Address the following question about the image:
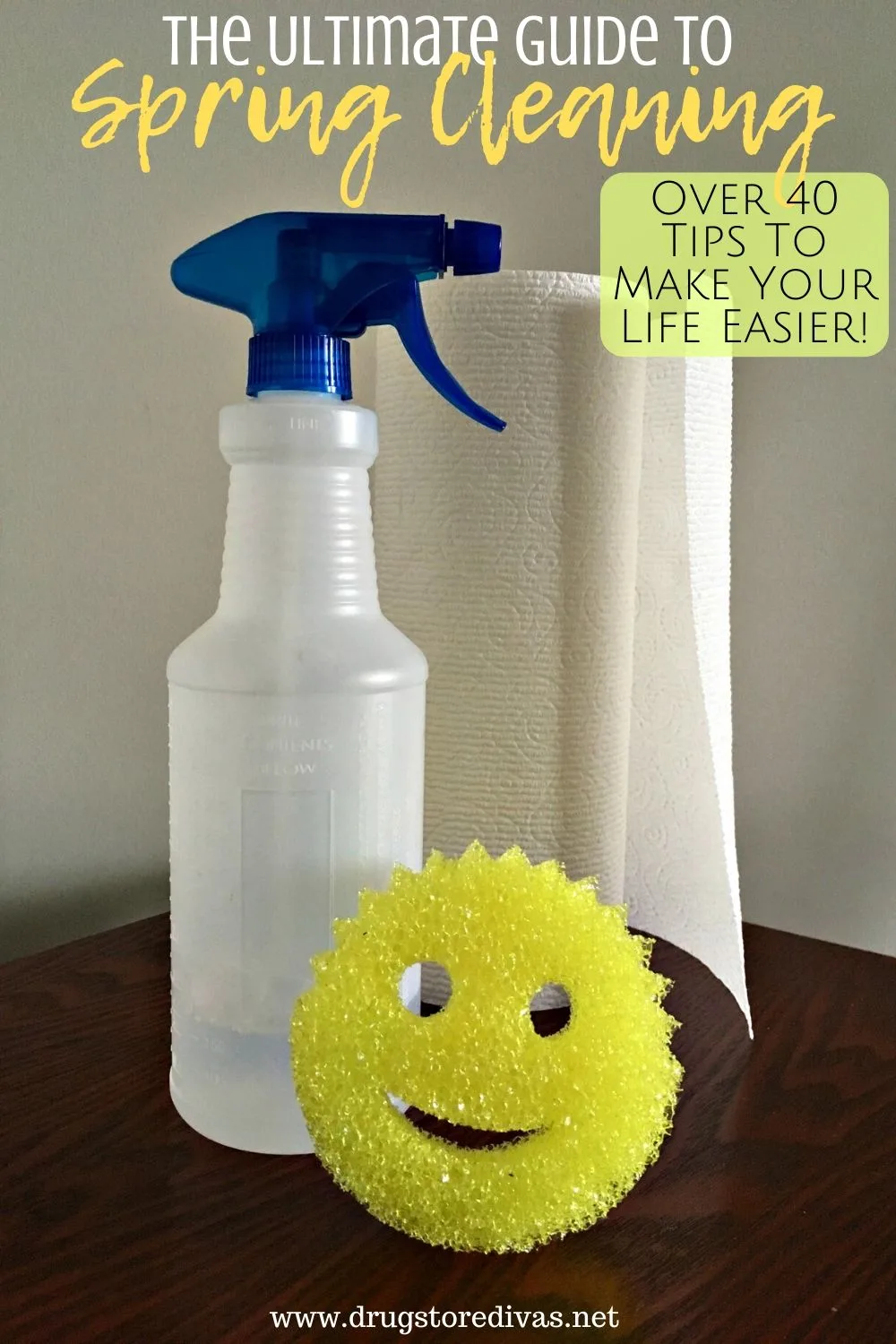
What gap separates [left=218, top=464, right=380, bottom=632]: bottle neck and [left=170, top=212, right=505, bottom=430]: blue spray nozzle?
0.10ft

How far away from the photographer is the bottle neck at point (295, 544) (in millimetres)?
350

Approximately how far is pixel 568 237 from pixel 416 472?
0.22m

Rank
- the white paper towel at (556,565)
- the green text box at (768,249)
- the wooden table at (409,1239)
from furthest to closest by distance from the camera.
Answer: the green text box at (768,249)
the white paper towel at (556,565)
the wooden table at (409,1239)

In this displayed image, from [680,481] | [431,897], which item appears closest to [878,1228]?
[431,897]

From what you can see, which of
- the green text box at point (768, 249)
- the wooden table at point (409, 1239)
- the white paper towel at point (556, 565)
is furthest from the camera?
the green text box at point (768, 249)

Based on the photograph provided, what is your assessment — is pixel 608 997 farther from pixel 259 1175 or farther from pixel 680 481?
pixel 680 481

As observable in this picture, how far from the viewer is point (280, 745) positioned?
35 centimetres

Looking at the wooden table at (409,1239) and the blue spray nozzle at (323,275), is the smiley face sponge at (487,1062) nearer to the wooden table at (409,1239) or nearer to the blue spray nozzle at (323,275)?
the wooden table at (409,1239)

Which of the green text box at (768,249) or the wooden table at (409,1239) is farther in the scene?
the green text box at (768,249)

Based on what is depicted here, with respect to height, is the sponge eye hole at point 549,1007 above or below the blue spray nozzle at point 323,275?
below

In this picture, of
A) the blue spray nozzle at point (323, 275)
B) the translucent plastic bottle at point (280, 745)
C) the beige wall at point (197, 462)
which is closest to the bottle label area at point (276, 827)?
the translucent plastic bottle at point (280, 745)

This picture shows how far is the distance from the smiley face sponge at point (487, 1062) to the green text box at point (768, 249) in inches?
14.4

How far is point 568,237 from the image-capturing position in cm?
58

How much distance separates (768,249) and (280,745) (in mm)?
396
